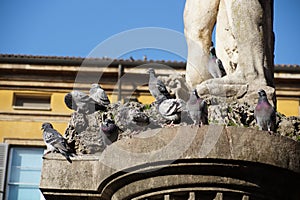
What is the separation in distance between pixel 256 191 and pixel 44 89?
27.6 metres

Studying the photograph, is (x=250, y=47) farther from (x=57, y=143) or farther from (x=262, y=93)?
(x=57, y=143)

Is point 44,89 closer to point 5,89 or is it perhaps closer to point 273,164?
point 5,89

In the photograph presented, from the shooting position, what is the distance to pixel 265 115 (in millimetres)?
9117

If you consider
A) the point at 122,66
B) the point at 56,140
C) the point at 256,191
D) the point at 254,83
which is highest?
the point at 122,66

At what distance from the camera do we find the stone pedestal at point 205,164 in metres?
8.75

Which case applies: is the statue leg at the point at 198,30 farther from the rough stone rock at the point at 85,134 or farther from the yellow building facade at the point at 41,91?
the yellow building facade at the point at 41,91

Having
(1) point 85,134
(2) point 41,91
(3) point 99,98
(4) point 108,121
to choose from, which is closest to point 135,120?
(4) point 108,121

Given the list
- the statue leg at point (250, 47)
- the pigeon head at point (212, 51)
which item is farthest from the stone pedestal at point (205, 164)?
the pigeon head at point (212, 51)

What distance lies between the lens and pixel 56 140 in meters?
9.67

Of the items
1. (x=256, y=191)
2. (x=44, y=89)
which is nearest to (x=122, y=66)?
(x=44, y=89)

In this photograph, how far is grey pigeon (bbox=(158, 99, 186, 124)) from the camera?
9.27 meters

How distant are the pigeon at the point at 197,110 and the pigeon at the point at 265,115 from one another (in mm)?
464

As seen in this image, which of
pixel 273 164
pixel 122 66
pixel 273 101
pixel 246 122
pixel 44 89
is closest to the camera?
pixel 273 164

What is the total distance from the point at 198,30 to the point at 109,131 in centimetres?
196
